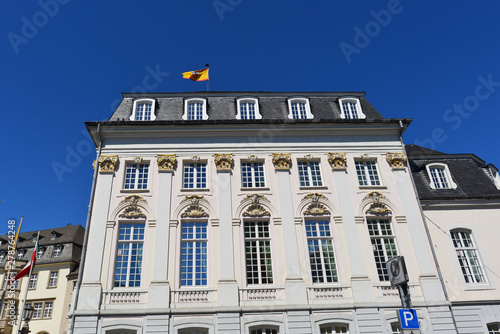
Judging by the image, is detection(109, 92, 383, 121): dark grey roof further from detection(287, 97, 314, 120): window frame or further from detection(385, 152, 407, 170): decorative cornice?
detection(385, 152, 407, 170): decorative cornice

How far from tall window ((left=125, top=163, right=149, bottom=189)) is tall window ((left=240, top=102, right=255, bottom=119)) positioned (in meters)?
6.67

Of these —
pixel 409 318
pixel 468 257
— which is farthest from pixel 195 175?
pixel 468 257

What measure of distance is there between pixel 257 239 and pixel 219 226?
6.85 ft

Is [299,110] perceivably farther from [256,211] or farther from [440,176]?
[440,176]

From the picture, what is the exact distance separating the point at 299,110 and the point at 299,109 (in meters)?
0.09

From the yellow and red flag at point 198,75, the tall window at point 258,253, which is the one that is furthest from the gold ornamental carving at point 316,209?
the yellow and red flag at point 198,75

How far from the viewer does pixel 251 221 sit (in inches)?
733

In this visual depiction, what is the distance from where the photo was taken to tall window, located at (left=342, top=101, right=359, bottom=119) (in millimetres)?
21953

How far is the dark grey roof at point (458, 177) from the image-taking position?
66.0ft

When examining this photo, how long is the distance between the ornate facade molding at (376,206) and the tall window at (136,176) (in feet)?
40.8

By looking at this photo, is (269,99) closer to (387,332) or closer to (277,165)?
(277,165)

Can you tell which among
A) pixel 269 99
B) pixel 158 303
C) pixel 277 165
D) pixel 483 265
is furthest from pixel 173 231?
pixel 483 265

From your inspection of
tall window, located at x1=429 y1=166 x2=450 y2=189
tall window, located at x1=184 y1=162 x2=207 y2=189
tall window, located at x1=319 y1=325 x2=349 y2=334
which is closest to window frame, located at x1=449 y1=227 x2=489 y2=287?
tall window, located at x1=429 y1=166 x2=450 y2=189

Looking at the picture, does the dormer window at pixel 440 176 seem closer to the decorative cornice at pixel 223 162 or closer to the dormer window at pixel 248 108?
the dormer window at pixel 248 108
